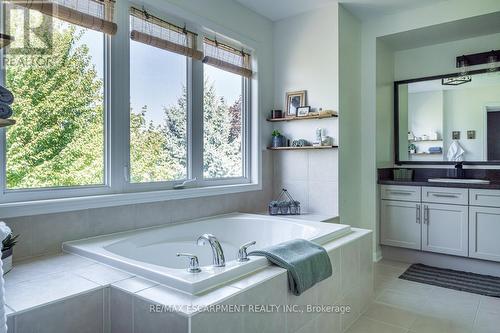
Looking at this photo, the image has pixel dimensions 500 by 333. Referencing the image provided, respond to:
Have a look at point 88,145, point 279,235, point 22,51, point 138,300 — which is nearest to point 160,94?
point 88,145

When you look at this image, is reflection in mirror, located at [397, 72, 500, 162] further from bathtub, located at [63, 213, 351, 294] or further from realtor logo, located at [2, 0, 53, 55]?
realtor logo, located at [2, 0, 53, 55]

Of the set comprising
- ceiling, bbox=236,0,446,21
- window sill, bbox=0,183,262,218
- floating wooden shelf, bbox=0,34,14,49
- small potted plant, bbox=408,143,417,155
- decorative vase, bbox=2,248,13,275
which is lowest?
decorative vase, bbox=2,248,13,275

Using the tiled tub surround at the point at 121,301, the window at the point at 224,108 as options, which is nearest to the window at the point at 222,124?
the window at the point at 224,108

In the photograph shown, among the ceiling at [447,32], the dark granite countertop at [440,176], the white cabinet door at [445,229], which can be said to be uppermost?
the ceiling at [447,32]

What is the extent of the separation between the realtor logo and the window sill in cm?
86

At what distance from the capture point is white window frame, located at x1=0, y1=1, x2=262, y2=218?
77.0 inches

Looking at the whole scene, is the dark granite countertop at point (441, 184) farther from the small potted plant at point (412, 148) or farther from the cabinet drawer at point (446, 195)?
the small potted plant at point (412, 148)

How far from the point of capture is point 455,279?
3164 millimetres

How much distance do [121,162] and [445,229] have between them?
3.09m

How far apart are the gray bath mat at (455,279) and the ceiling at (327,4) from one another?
262 centimetres

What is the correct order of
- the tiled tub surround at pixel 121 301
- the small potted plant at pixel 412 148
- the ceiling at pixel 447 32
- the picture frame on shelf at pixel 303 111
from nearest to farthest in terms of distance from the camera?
the tiled tub surround at pixel 121 301
the ceiling at pixel 447 32
the picture frame on shelf at pixel 303 111
the small potted plant at pixel 412 148

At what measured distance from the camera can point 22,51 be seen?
Answer: 1952 millimetres

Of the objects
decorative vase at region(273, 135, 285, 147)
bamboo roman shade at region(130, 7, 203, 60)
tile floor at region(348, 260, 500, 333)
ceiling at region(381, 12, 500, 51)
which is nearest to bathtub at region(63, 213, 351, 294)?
tile floor at region(348, 260, 500, 333)

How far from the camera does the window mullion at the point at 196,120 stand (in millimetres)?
2961
